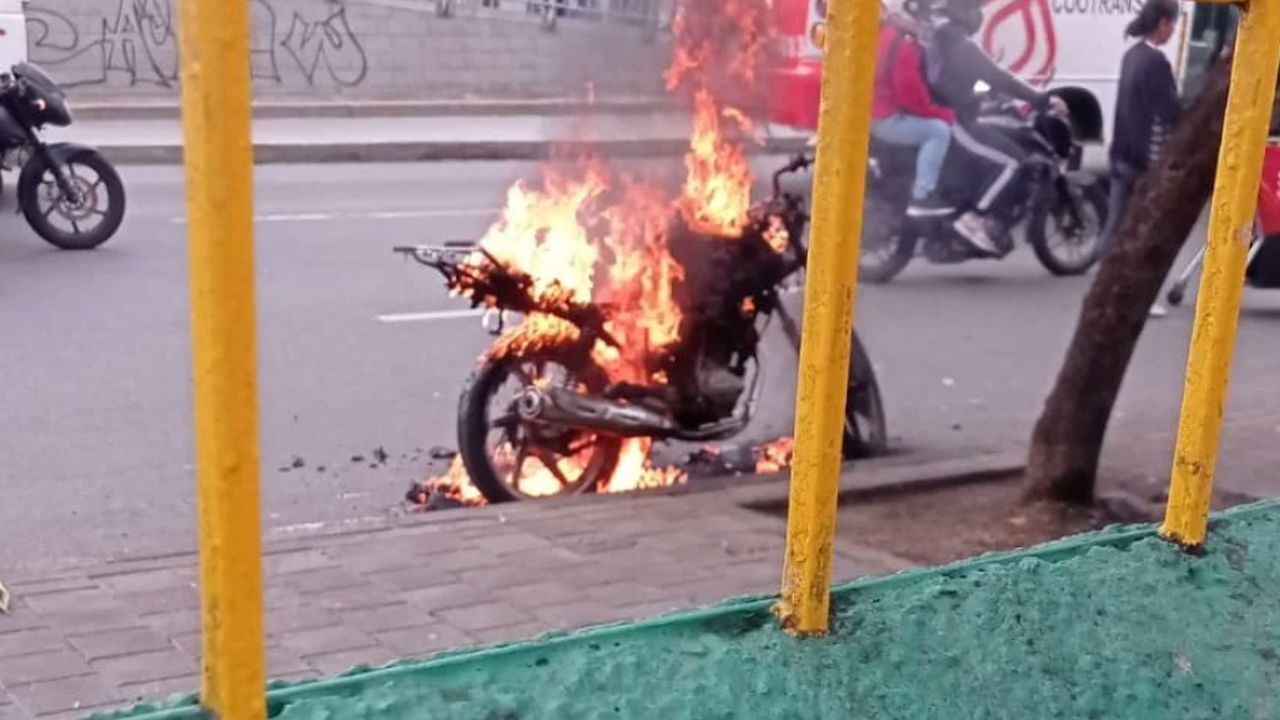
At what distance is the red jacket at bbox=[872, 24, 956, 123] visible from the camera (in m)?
11.4

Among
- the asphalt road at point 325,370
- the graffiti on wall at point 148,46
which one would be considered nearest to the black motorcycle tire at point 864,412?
the asphalt road at point 325,370

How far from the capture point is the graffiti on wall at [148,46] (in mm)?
5691

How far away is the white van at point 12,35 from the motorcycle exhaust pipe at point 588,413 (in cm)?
662

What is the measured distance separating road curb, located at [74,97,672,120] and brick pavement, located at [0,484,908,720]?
1.38 meters

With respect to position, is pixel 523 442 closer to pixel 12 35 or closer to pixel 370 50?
pixel 12 35

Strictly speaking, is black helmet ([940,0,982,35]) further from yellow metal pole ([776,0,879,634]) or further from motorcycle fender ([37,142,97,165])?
yellow metal pole ([776,0,879,634])

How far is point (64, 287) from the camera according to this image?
9414mm

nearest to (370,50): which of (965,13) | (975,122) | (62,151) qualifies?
(62,151)

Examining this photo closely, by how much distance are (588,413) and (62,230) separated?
612cm

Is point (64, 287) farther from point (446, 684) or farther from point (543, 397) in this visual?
point (446, 684)

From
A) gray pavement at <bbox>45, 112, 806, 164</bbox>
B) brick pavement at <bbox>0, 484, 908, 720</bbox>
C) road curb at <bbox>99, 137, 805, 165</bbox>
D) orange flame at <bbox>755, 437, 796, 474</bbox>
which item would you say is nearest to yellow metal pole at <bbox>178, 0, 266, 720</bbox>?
brick pavement at <bbox>0, 484, 908, 720</bbox>

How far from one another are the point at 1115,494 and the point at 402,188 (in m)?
10.2

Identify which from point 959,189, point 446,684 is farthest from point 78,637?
point 959,189

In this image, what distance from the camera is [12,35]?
1087 centimetres
